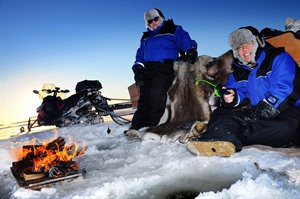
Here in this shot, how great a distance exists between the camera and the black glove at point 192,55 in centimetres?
427

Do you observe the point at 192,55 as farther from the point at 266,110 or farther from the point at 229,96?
the point at 266,110

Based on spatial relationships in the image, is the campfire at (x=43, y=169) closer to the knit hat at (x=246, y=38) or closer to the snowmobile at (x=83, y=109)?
the knit hat at (x=246, y=38)

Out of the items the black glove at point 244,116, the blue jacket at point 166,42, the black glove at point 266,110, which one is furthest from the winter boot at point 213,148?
the blue jacket at point 166,42

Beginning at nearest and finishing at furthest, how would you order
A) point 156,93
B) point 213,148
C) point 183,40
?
point 213,148, point 183,40, point 156,93

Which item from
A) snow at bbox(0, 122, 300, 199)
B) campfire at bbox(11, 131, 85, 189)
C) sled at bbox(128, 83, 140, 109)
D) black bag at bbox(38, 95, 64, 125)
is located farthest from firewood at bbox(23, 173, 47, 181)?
sled at bbox(128, 83, 140, 109)

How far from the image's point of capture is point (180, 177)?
227 centimetres

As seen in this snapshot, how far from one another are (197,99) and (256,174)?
7.24 feet

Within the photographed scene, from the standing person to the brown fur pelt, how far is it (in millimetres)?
993

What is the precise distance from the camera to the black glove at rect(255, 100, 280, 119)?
2576 millimetres

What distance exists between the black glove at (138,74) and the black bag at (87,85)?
6.55 ft

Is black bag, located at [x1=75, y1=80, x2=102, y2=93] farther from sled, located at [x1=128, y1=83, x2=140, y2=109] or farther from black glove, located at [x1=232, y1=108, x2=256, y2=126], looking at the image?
black glove, located at [x1=232, y1=108, x2=256, y2=126]

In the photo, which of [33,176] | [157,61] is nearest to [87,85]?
[157,61]

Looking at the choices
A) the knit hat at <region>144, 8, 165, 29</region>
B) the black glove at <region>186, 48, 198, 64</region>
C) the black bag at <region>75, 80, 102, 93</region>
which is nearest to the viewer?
the black glove at <region>186, 48, 198, 64</region>

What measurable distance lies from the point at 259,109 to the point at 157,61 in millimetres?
2493
